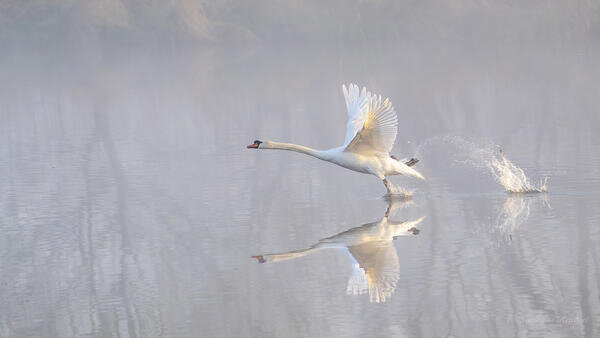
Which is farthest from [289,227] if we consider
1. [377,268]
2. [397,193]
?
[377,268]

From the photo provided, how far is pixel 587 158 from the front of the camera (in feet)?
45.1

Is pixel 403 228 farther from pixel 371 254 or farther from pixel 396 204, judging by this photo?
pixel 396 204

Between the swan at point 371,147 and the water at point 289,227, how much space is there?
1.23 feet

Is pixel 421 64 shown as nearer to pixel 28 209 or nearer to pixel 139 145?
pixel 139 145

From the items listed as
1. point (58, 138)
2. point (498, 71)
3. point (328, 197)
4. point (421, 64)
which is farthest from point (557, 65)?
point (328, 197)

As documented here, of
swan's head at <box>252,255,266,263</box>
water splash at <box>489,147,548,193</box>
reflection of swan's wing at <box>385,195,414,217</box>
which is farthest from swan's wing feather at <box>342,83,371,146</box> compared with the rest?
swan's head at <box>252,255,266,263</box>

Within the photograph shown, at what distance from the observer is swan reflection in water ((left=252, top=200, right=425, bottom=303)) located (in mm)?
7930

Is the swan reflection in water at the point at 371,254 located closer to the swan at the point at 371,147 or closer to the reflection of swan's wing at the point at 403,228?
the reflection of swan's wing at the point at 403,228

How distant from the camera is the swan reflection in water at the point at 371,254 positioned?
7.93 metres

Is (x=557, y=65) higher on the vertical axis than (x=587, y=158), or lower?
higher

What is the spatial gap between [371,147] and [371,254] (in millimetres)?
2687

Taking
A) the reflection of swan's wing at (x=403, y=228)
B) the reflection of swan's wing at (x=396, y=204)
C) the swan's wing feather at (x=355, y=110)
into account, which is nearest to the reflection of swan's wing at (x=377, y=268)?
the reflection of swan's wing at (x=403, y=228)

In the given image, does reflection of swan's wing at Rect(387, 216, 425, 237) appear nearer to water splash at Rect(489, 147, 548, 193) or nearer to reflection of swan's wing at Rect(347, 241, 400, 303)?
reflection of swan's wing at Rect(347, 241, 400, 303)

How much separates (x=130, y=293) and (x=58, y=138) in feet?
36.8
